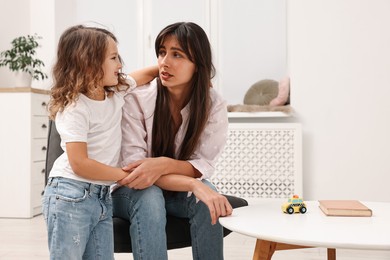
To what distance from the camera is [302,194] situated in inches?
133

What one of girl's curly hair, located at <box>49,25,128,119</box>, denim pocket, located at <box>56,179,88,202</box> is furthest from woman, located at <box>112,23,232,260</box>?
girl's curly hair, located at <box>49,25,128,119</box>

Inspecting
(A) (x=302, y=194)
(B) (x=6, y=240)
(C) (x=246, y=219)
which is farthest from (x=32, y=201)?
(C) (x=246, y=219)

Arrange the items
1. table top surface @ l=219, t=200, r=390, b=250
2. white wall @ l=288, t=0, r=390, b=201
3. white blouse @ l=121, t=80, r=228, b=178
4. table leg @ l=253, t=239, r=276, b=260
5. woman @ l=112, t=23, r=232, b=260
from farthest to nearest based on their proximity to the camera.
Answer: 1. white wall @ l=288, t=0, r=390, b=201
2. white blouse @ l=121, t=80, r=228, b=178
3. woman @ l=112, t=23, r=232, b=260
4. table leg @ l=253, t=239, r=276, b=260
5. table top surface @ l=219, t=200, r=390, b=250

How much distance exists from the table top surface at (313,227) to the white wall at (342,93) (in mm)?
1943

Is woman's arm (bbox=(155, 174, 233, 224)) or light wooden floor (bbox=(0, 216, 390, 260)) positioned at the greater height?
woman's arm (bbox=(155, 174, 233, 224))

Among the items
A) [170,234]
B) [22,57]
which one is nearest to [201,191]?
[170,234]

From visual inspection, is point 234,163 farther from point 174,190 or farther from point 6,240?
point 174,190

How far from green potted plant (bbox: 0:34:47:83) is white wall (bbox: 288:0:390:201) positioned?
1.77 metres

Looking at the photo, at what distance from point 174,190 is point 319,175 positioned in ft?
6.88

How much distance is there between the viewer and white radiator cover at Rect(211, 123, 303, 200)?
3314 millimetres

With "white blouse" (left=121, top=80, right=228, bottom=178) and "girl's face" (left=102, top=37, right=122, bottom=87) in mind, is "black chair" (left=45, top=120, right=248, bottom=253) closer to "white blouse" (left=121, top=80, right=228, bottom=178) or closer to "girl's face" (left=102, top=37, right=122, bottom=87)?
"white blouse" (left=121, top=80, right=228, bottom=178)

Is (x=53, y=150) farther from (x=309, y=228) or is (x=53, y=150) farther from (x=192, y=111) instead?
(x=309, y=228)

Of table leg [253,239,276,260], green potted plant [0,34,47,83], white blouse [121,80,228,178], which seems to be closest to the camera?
table leg [253,239,276,260]

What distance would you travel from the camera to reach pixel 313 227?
1.15m
